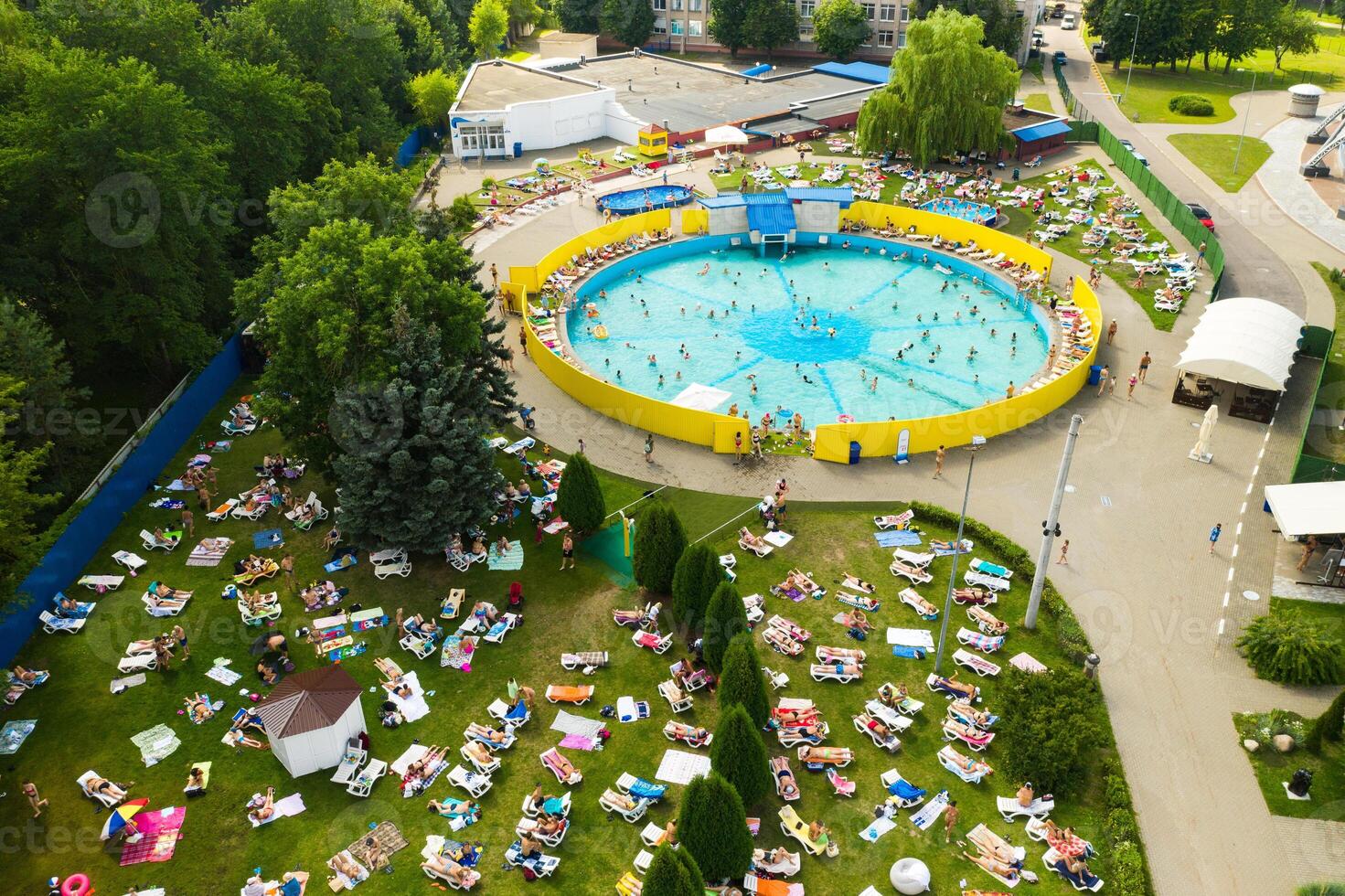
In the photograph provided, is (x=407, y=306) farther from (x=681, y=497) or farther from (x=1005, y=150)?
(x=1005, y=150)

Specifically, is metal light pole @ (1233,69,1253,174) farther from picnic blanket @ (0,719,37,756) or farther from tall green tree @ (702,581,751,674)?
picnic blanket @ (0,719,37,756)

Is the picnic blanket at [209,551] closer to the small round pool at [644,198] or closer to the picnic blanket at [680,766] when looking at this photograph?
the picnic blanket at [680,766]

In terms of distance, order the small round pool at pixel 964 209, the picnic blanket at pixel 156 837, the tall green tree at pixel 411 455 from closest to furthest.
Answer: the picnic blanket at pixel 156 837
the tall green tree at pixel 411 455
the small round pool at pixel 964 209

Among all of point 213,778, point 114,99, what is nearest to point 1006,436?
point 213,778

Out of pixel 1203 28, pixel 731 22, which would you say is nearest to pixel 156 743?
pixel 731 22

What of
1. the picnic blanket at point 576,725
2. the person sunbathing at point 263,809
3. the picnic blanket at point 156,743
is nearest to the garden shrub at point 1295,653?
the picnic blanket at point 576,725
